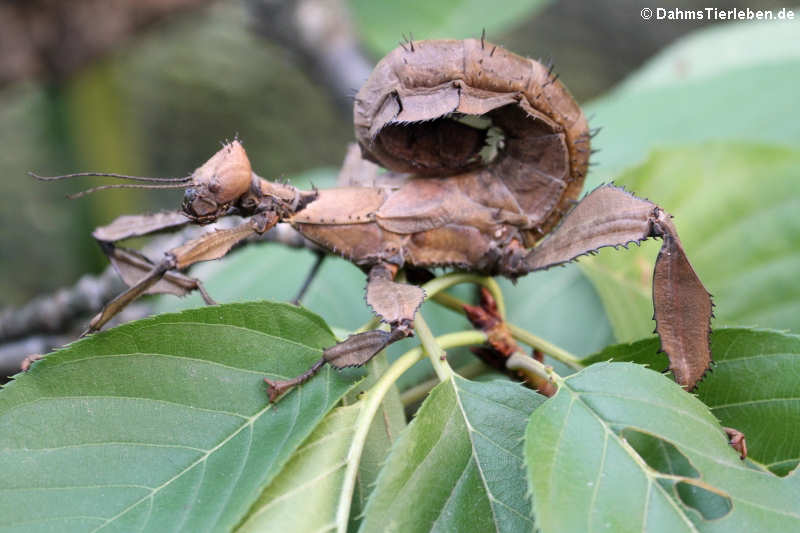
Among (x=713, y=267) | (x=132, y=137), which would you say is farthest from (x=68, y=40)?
(x=713, y=267)

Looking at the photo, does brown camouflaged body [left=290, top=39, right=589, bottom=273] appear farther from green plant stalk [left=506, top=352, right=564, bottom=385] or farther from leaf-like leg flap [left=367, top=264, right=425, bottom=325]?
green plant stalk [left=506, top=352, right=564, bottom=385]

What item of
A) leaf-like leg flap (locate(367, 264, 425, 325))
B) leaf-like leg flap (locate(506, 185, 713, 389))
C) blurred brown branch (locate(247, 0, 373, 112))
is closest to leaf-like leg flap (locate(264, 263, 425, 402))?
leaf-like leg flap (locate(367, 264, 425, 325))

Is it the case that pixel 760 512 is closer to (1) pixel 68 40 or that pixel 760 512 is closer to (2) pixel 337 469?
(2) pixel 337 469

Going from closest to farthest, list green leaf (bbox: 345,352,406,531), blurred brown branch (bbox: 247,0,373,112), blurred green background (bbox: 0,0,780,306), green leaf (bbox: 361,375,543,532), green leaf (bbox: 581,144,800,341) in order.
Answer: green leaf (bbox: 361,375,543,532) < green leaf (bbox: 345,352,406,531) < green leaf (bbox: 581,144,800,341) < blurred brown branch (bbox: 247,0,373,112) < blurred green background (bbox: 0,0,780,306)

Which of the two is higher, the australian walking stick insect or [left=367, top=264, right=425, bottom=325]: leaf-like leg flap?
the australian walking stick insect

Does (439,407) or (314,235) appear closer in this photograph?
(439,407)

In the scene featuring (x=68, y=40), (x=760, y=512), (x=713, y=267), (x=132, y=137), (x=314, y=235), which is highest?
(x=132, y=137)
